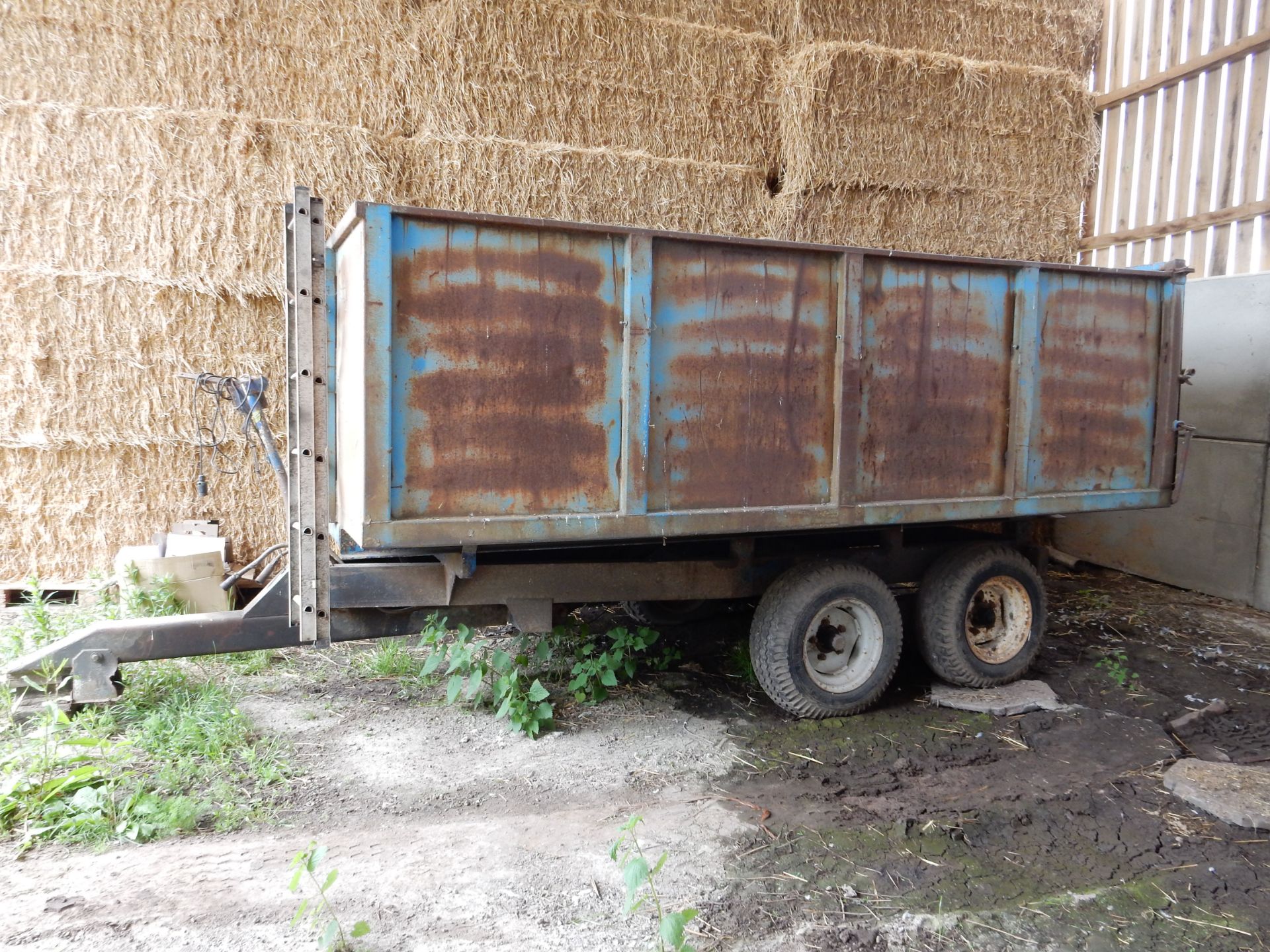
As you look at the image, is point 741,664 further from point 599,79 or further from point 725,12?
point 725,12

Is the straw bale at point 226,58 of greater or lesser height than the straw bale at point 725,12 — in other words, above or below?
below

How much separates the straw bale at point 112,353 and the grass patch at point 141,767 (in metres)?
2.08

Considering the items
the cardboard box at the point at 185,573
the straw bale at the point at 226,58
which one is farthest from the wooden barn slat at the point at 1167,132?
the cardboard box at the point at 185,573

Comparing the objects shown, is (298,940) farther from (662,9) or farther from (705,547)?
(662,9)

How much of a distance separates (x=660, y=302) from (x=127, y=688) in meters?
3.44

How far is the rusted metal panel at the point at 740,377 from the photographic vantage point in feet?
12.9

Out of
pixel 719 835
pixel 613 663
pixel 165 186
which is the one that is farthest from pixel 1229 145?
pixel 165 186

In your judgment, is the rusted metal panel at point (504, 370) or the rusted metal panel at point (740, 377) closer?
the rusted metal panel at point (504, 370)

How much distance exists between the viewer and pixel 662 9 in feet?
21.9

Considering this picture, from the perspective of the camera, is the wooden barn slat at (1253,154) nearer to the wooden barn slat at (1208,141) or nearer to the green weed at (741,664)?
the wooden barn slat at (1208,141)

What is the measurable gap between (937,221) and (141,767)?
7.00m

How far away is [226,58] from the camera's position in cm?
597

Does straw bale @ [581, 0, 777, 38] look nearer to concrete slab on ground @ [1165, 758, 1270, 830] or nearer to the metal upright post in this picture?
the metal upright post

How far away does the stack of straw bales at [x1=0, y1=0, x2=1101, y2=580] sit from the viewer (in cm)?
581
